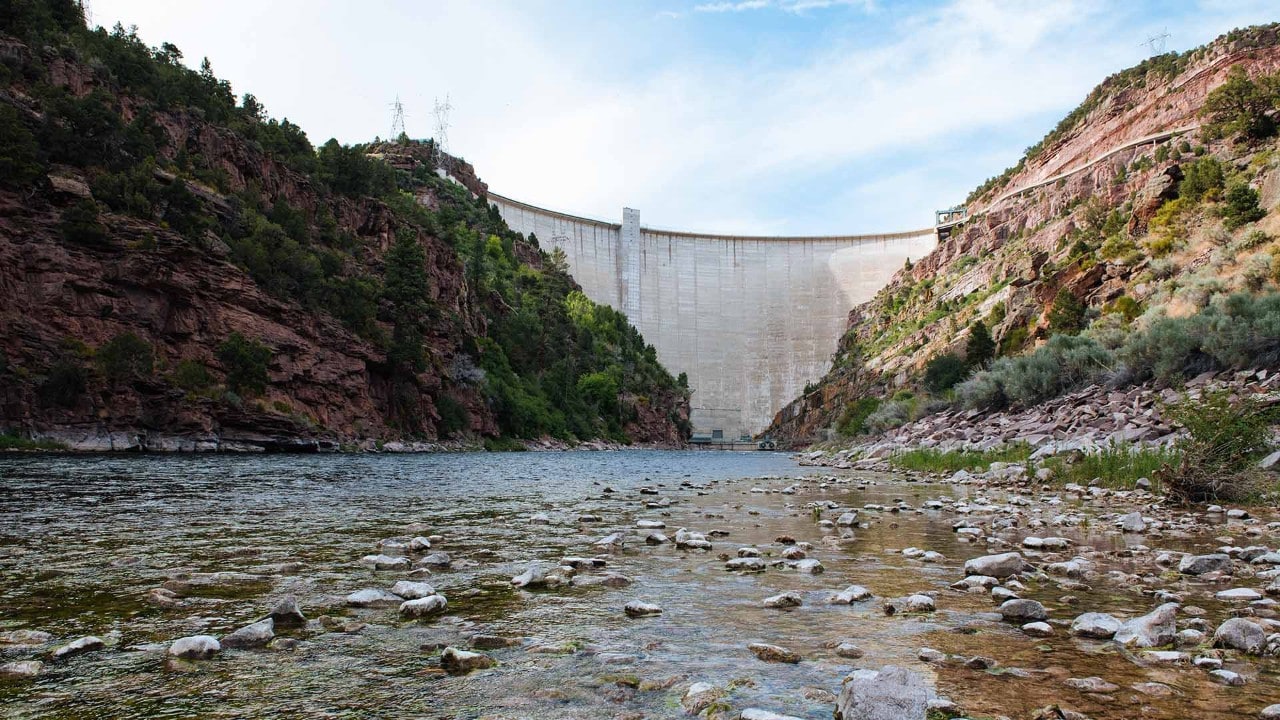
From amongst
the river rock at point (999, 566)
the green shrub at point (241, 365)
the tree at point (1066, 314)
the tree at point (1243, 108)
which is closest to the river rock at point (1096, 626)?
the river rock at point (999, 566)

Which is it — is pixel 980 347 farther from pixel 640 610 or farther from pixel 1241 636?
pixel 640 610

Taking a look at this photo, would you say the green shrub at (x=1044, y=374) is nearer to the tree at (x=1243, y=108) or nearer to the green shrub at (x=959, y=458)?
the green shrub at (x=959, y=458)

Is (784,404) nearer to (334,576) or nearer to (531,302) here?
(531,302)

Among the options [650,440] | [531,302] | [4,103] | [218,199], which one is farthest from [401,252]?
[650,440]

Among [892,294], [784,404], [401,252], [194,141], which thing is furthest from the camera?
[784,404]

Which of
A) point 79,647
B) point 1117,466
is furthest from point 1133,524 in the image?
point 79,647

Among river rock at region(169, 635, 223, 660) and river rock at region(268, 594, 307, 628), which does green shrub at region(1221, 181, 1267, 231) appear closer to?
river rock at region(268, 594, 307, 628)
